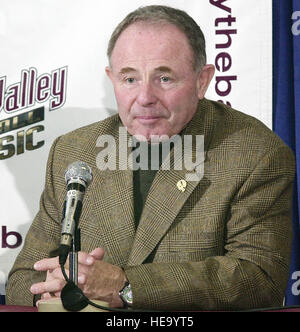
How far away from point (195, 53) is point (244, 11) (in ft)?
1.81

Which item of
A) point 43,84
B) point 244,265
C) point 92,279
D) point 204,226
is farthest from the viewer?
point 43,84

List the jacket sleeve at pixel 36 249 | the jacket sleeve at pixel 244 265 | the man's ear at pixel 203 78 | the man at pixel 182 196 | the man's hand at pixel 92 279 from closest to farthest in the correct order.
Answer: the man's hand at pixel 92 279 < the jacket sleeve at pixel 244 265 < the man at pixel 182 196 < the jacket sleeve at pixel 36 249 < the man's ear at pixel 203 78

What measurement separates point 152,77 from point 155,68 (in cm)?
3

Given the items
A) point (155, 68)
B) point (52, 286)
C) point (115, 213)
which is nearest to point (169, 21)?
point (155, 68)

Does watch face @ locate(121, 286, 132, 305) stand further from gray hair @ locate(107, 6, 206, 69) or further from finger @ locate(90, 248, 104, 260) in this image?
gray hair @ locate(107, 6, 206, 69)

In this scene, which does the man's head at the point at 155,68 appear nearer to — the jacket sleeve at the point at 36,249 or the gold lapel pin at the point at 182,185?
the gold lapel pin at the point at 182,185

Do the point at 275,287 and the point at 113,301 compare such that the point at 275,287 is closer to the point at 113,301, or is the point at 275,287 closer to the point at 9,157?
the point at 113,301

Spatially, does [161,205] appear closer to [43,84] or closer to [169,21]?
[169,21]

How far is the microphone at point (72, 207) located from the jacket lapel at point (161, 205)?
0.72 meters

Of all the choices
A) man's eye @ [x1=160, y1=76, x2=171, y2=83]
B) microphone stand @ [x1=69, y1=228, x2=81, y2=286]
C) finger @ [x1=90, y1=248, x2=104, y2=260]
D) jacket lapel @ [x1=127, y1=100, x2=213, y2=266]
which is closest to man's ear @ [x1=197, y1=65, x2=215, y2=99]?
man's eye @ [x1=160, y1=76, x2=171, y2=83]

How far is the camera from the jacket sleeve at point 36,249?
2.47 metres

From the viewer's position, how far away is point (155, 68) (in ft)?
8.21

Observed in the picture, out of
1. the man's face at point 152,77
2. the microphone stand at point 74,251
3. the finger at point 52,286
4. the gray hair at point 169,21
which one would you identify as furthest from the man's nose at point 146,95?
the microphone stand at point 74,251
